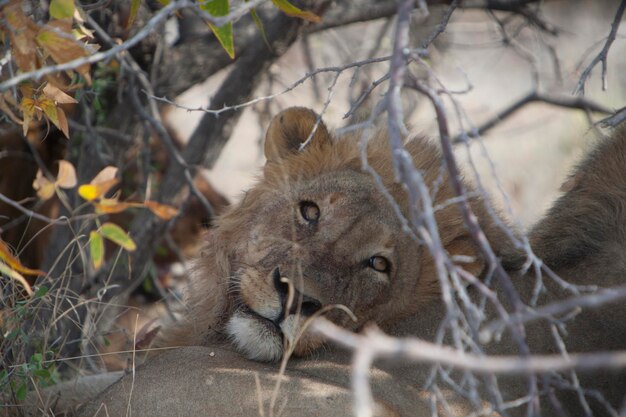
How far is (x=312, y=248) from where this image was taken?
10.7 feet

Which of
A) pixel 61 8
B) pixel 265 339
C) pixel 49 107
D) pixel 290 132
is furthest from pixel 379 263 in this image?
pixel 61 8

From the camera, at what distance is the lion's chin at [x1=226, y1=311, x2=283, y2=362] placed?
3096mm

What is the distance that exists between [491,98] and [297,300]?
36.6 feet

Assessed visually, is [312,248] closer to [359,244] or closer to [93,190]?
[359,244]

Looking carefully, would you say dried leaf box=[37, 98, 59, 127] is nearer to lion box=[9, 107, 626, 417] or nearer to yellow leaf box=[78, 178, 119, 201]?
yellow leaf box=[78, 178, 119, 201]

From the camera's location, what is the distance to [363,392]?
130 cm

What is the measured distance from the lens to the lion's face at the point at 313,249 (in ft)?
10.2

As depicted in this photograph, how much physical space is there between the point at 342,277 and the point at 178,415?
855 mm

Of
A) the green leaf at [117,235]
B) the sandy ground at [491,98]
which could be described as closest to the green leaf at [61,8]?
the green leaf at [117,235]

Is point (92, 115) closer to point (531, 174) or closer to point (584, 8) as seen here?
point (531, 174)

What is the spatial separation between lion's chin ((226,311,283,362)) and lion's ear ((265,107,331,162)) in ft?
2.92

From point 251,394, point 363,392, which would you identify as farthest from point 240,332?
point 363,392

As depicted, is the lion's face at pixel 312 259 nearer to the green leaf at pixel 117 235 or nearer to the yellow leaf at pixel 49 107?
the green leaf at pixel 117 235

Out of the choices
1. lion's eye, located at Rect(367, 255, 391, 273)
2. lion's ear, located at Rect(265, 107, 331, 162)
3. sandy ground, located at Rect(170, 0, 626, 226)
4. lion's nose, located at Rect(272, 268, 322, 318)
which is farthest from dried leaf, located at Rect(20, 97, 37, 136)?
sandy ground, located at Rect(170, 0, 626, 226)
